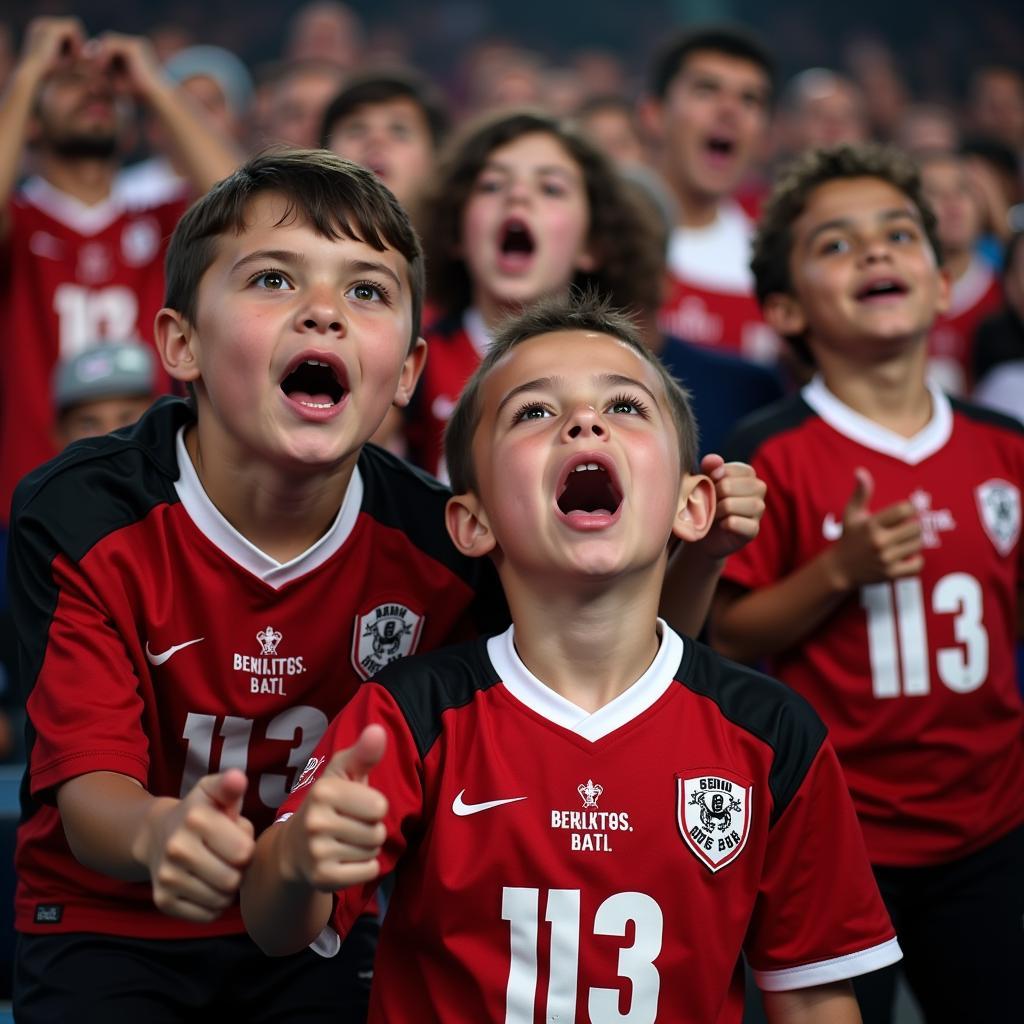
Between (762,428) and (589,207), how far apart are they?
3.54 ft

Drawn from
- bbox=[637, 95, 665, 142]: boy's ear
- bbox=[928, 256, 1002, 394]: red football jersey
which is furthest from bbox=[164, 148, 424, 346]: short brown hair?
bbox=[637, 95, 665, 142]: boy's ear

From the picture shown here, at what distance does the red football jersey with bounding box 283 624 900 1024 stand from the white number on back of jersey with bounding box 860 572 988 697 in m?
0.57

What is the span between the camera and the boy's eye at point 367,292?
6.10ft

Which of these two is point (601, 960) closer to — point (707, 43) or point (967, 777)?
point (967, 777)

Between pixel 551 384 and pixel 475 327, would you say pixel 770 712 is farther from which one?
pixel 475 327

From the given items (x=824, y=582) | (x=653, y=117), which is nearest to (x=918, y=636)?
(x=824, y=582)

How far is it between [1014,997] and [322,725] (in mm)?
1104

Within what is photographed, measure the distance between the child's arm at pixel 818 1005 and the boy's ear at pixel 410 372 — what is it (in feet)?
2.97

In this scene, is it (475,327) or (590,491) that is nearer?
(590,491)

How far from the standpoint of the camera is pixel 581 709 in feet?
5.70

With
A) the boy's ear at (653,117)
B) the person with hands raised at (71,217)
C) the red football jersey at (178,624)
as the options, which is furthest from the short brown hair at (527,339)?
the boy's ear at (653,117)

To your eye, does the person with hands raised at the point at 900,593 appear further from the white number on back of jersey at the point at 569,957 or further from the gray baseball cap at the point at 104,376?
the gray baseball cap at the point at 104,376

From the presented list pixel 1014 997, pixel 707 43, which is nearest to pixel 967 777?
pixel 1014 997

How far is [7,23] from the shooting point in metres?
10.5
